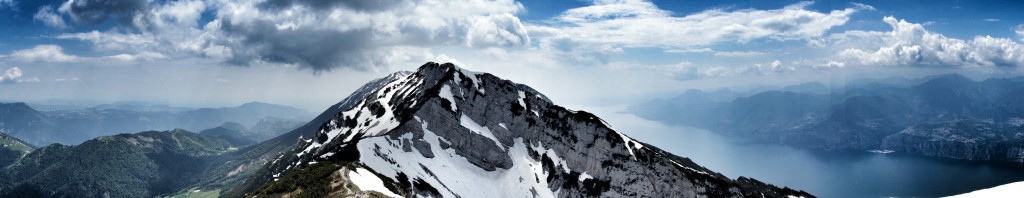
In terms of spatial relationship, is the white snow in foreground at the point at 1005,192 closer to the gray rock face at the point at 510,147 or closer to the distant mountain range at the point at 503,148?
the distant mountain range at the point at 503,148

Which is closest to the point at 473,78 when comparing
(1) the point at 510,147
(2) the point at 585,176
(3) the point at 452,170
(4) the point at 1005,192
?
(1) the point at 510,147

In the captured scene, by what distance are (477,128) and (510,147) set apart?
11.5 metres

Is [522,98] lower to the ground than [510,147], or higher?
higher

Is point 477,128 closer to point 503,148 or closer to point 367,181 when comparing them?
point 503,148

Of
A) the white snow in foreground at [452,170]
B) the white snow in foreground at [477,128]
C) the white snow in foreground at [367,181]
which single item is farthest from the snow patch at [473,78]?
the white snow in foreground at [367,181]

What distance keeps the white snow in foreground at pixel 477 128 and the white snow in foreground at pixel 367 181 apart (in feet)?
183

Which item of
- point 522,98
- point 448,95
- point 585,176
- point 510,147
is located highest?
point 448,95

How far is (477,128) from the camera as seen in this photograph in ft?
479

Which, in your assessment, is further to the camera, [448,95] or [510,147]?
[510,147]

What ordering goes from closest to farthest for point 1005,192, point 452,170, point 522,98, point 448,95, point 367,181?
point 1005,192
point 367,181
point 452,170
point 448,95
point 522,98

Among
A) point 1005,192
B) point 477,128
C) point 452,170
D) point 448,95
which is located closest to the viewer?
point 1005,192

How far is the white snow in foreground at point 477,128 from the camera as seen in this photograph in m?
144

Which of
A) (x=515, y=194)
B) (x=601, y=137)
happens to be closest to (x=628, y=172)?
(x=601, y=137)

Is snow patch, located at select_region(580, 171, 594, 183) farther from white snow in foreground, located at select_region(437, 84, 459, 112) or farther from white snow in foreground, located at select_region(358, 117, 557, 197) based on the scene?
white snow in foreground, located at select_region(437, 84, 459, 112)
